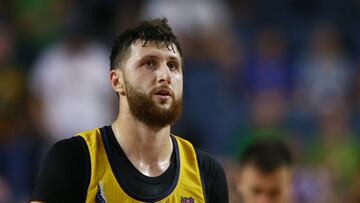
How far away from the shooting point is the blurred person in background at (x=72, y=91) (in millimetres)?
9891

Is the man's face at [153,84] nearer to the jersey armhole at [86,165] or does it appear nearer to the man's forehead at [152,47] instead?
the man's forehead at [152,47]

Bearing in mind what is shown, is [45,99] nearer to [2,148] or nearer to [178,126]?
[2,148]

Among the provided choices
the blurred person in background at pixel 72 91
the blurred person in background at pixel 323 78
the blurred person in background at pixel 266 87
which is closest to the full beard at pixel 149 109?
the blurred person in background at pixel 72 91

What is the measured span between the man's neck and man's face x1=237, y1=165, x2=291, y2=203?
4.23 ft

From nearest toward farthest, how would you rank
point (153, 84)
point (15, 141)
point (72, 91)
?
1. point (153, 84)
2. point (15, 141)
3. point (72, 91)

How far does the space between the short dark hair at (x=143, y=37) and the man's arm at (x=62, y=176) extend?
0.60 meters

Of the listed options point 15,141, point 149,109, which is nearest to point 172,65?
point 149,109

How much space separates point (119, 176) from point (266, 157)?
1.79m

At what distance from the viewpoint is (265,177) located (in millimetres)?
5879

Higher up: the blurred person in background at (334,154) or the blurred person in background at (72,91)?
A: the blurred person in background at (72,91)

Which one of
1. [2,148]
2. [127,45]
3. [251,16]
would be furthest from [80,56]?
[127,45]

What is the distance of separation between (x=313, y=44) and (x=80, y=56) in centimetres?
323

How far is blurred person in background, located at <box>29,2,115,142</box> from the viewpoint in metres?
9.89

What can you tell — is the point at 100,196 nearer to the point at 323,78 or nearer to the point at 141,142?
the point at 141,142
